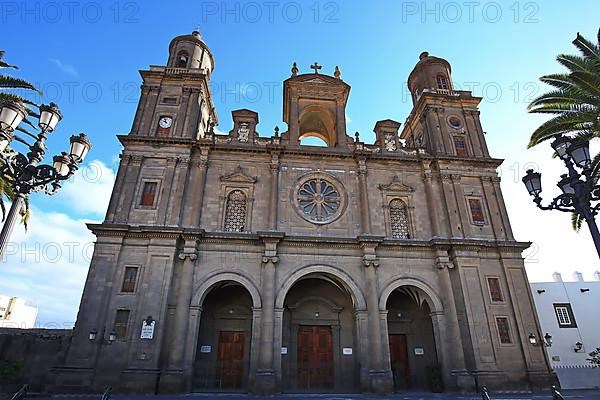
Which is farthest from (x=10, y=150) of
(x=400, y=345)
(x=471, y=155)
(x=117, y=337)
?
(x=471, y=155)

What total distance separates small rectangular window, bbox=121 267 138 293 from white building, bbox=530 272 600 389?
22.6 meters

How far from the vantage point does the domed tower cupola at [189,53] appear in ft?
87.0

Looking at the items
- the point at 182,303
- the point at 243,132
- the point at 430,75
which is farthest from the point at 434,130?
the point at 182,303

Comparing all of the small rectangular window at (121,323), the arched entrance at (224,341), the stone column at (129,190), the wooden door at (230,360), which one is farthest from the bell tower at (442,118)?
the small rectangular window at (121,323)

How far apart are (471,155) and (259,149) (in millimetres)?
13993

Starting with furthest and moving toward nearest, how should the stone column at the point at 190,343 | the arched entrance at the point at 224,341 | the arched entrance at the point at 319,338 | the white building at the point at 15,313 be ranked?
1. the white building at the point at 15,313
2. the arched entrance at the point at 319,338
3. the arched entrance at the point at 224,341
4. the stone column at the point at 190,343

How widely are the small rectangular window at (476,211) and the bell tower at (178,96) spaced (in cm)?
1773

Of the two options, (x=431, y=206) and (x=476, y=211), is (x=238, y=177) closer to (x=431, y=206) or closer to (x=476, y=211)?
(x=431, y=206)

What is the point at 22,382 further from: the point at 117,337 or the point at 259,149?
the point at 259,149

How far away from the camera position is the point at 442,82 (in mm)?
28312

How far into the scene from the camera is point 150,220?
19.5 metres

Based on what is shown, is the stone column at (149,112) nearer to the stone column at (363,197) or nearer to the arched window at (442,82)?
the stone column at (363,197)

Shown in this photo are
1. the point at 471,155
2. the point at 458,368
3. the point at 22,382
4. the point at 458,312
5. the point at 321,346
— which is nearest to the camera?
the point at 22,382

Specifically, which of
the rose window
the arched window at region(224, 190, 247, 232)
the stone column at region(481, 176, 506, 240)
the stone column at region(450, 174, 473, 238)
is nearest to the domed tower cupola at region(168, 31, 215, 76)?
the arched window at region(224, 190, 247, 232)
